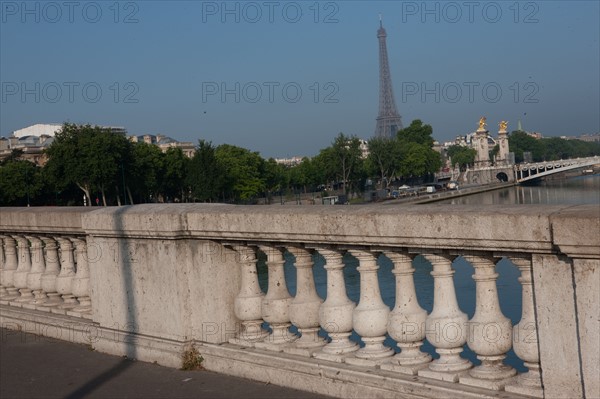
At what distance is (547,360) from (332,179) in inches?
3962

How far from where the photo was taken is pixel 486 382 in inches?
169

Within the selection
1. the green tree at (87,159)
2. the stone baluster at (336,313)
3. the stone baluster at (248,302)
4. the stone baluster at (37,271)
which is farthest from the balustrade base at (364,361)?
the green tree at (87,159)

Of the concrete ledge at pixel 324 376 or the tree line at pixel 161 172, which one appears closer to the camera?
the concrete ledge at pixel 324 376

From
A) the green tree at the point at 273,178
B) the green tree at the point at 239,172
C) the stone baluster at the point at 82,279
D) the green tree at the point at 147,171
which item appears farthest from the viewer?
the green tree at the point at 273,178

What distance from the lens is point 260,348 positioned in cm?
564

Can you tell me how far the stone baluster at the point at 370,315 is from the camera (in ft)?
16.2

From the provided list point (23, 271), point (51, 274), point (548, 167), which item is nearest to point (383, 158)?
point (548, 167)

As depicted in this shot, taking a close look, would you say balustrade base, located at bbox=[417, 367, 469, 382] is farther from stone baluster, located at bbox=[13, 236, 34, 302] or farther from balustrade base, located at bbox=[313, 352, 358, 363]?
stone baluster, located at bbox=[13, 236, 34, 302]

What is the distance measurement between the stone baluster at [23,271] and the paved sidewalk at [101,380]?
134 cm

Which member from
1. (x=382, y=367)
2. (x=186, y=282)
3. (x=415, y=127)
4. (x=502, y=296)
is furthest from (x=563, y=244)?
(x=415, y=127)

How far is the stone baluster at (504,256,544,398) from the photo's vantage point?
13.7 feet

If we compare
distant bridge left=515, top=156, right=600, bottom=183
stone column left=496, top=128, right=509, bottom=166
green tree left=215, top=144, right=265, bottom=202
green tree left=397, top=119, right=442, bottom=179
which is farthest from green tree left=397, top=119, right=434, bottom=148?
green tree left=215, top=144, right=265, bottom=202

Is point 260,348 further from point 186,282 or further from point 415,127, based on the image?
point 415,127

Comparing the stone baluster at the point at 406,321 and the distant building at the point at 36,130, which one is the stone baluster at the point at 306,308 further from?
the distant building at the point at 36,130
